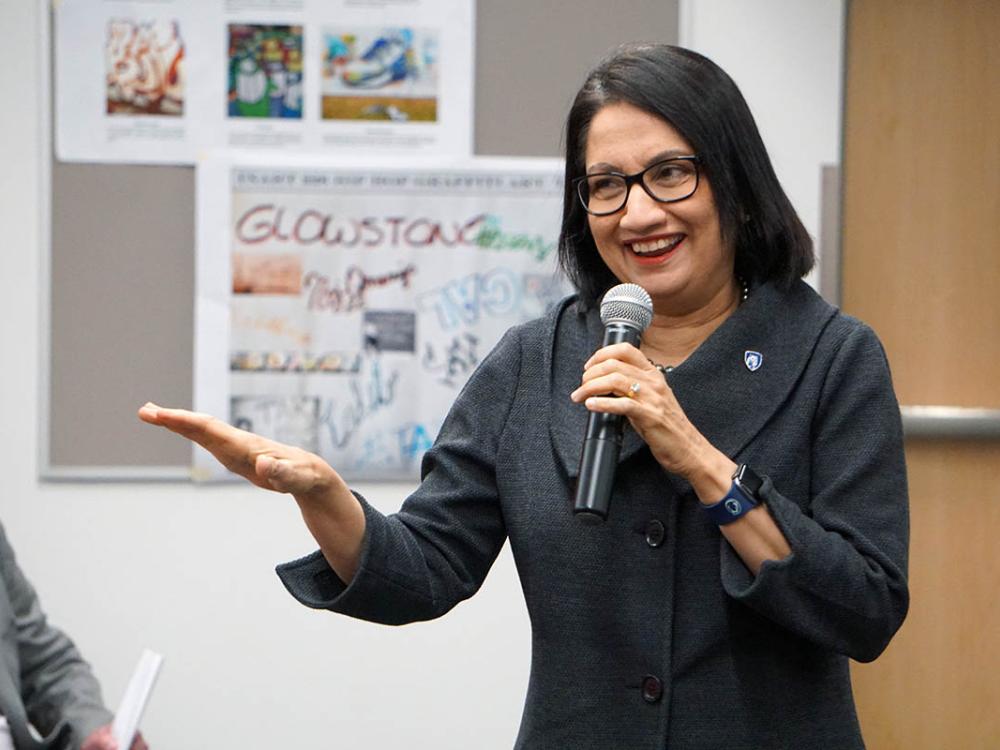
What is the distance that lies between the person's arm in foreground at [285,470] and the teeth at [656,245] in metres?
0.42

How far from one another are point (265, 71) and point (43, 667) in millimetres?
1440

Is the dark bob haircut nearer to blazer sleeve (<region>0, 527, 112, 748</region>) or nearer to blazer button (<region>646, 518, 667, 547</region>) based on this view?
blazer button (<region>646, 518, 667, 547</region>)

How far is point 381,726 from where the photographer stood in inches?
112

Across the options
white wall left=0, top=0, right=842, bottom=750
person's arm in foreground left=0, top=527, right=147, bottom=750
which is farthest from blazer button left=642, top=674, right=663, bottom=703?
white wall left=0, top=0, right=842, bottom=750

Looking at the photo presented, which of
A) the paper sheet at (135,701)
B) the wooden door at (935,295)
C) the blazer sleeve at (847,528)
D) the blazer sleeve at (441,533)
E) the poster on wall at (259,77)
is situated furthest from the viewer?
the wooden door at (935,295)

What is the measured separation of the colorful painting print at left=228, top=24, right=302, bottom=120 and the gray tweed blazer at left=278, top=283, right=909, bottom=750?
1.66 meters

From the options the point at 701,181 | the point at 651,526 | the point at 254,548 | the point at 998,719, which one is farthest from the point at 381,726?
the point at 701,181

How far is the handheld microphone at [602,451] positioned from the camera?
46.1 inches

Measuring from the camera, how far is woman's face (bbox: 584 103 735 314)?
1.30 m

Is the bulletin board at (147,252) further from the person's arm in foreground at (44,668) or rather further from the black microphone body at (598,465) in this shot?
the black microphone body at (598,465)

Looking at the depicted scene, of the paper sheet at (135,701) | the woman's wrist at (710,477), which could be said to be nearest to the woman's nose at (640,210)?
the woman's wrist at (710,477)

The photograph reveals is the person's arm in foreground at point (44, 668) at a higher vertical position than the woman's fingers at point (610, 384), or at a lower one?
lower

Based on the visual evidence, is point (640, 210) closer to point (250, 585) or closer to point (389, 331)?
point (389, 331)

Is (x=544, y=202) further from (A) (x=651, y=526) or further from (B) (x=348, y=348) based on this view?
(A) (x=651, y=526)
